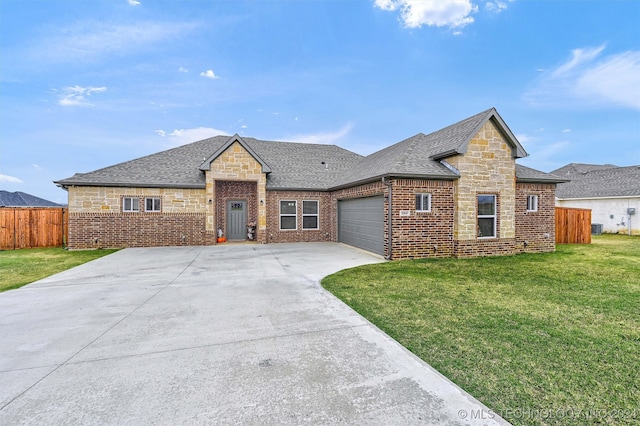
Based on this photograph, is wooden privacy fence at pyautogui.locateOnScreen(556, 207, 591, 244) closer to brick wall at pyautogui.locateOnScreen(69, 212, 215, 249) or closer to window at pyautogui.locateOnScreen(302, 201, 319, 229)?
window at pyautogui.locateOnScreen(302, 201, 319, 229)

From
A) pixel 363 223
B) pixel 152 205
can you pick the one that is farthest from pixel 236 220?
pixel 363 223

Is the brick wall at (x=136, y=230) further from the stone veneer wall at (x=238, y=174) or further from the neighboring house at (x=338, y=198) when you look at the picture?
the stone veneer wall at (x=238, y=174)

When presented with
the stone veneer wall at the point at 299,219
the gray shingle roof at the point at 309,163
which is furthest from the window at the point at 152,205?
the stone veneer wall at the point at 299,219

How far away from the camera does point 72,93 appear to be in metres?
14.4

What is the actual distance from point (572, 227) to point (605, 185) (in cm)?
1141

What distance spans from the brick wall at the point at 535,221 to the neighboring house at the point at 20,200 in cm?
4063

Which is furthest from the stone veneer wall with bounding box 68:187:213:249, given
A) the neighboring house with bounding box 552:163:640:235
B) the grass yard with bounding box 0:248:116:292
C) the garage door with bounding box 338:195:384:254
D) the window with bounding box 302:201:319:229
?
the neighboring house with bounding box 552:163:640:235

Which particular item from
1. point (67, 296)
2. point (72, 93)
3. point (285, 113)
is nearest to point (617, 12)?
point (285, 113)

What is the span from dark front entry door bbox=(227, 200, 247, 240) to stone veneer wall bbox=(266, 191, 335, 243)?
1951mm

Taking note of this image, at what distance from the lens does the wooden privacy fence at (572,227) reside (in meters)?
16.0

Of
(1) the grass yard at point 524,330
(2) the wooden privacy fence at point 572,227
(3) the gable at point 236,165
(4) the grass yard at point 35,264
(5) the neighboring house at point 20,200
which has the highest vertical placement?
(3) the gable at point 236,165

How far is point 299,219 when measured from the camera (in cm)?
1625

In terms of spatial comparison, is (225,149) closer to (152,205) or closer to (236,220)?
(236,220)

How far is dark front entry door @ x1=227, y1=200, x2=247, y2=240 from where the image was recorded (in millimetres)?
16562
